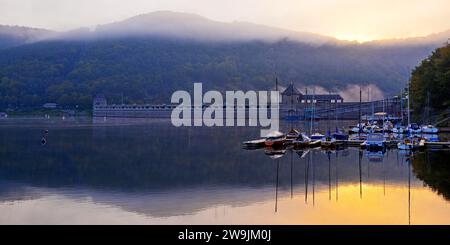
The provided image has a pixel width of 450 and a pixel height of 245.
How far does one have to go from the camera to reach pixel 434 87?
44781 millimetres

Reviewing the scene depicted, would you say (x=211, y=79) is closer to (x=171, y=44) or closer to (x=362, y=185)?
(x=171, y=44)

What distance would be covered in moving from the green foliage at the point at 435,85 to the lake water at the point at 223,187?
15.2 meters

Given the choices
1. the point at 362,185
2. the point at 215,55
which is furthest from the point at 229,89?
the point at 362,185

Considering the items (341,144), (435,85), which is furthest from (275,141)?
(435,85)

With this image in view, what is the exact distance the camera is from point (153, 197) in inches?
717

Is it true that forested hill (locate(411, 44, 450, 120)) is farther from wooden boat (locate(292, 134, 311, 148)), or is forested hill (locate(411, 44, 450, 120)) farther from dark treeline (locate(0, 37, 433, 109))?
dark treeline (locate(0, 37, 433, 109))

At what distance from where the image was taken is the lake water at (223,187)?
15.3 metres

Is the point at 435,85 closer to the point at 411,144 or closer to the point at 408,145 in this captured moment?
the point at 411,144

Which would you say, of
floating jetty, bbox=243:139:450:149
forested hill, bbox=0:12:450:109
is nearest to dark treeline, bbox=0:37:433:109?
forested hill, bbox=0:12:450:109

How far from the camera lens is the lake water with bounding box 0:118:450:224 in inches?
601

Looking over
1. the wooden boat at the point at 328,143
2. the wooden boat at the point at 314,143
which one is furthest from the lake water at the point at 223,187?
the wooden boat at the point at 314,143

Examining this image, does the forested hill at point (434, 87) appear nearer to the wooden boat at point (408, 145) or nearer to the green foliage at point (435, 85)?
the green foliage at point (435, 85)

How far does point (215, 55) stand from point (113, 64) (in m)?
29.6

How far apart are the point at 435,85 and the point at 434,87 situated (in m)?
0.18
